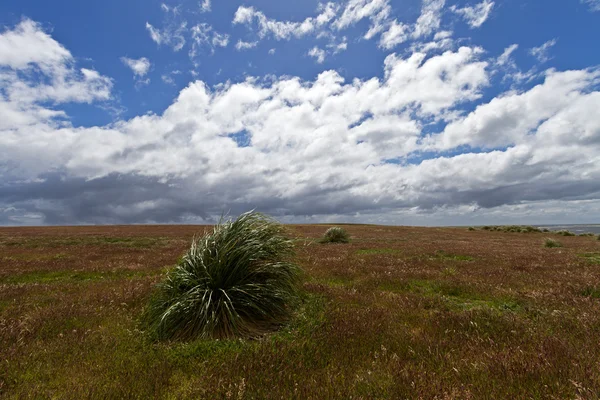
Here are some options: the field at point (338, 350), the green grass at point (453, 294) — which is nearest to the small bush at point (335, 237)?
the green grass at point (453, 294)

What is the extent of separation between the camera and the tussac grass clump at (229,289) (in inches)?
252

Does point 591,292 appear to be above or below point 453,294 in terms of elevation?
above

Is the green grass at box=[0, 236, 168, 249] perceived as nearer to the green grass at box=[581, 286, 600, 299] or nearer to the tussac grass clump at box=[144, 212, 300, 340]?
the tussac grass clump at box=[144, 212, 300, 340]

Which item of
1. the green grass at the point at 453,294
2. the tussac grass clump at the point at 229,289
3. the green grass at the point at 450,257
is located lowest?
the green grass at the point at 453,294

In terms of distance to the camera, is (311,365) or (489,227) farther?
(489,227)

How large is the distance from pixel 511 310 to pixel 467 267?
6.98 metres

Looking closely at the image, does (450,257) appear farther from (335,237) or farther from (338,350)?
(338,350)

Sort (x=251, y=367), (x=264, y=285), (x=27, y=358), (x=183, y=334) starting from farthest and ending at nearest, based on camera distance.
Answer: (x=264, y=285) → (x=183, y=334) → (x=27, y=358) → (x=251, y=367)

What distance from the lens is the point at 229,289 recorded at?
689 cm

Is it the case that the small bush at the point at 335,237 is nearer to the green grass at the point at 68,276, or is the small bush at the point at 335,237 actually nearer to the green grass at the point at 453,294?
the green grass at the point at 68,276

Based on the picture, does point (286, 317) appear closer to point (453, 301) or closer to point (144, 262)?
point (453, 301)

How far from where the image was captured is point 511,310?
24.7 ft

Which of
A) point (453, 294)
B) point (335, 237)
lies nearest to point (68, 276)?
point (453, 294)

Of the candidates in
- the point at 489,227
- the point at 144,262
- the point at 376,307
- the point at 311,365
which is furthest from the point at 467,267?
the point at 489,227
